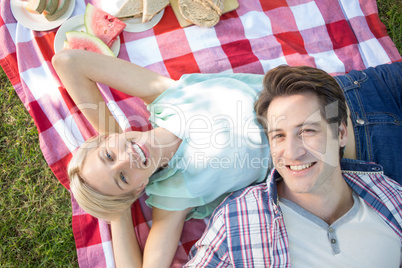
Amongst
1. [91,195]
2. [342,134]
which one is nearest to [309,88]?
[342,134]

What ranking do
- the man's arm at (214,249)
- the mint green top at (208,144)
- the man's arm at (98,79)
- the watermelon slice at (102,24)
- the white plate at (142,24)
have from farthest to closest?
the white plate at (142,24)
the watermelon slice at (102,24)
the man's arm at (98,79)
the mint green top at (208,144)
the man's arm at (214,249)

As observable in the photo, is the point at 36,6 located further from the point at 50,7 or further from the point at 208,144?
the point at 208,144

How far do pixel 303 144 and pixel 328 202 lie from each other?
1.65 feet

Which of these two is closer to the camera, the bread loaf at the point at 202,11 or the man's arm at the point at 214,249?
the man's arm at the point at 214,249

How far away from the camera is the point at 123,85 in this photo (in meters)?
2.66

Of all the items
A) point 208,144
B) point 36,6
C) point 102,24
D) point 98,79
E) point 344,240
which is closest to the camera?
point 344,240

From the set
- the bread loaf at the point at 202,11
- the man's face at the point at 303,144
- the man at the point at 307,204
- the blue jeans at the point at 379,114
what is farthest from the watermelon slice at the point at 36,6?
the blue jeans at the point at 379,114

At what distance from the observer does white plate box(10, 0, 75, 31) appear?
3.10m

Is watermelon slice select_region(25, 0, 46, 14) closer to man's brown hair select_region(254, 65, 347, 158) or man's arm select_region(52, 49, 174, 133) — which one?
man's arm select_region(52, 49, 174, 133)

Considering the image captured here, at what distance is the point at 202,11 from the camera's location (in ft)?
10.00

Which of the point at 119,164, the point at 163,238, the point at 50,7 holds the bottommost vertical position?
the point at 163,238

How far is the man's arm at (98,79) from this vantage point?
2.62m

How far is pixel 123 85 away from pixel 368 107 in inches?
73.4

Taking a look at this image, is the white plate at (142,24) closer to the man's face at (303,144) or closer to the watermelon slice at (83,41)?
the watermelon slice at (83,41)
